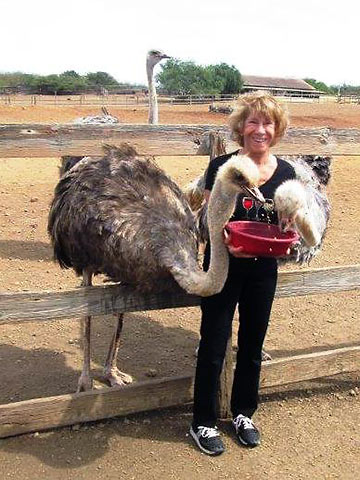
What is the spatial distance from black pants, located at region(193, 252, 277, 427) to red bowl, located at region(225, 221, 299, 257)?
10.3 inches

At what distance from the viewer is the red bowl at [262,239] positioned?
8.46 feet

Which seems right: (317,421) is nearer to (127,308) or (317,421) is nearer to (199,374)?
(199,374)

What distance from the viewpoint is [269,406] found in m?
3.70

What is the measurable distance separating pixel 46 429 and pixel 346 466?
1.49 meters

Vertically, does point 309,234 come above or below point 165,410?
above

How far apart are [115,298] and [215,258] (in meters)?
0.65

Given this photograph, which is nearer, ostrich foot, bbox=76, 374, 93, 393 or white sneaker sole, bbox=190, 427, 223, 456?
white sneaker sole, bbox=190, 427, 223, 456

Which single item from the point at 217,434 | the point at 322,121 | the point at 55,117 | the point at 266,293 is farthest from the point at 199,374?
the point at 322,121

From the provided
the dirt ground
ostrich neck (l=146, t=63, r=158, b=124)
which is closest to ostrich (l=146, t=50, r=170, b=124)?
ostrich neck (l=146, t=63, r=158, b=124)

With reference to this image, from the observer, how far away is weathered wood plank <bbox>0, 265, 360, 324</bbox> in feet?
9.93

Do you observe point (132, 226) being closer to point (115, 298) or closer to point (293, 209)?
point (115, 298)

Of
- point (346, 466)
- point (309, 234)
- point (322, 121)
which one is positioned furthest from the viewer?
point (322, 121)

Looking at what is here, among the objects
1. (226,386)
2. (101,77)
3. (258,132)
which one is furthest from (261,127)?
(101,77)

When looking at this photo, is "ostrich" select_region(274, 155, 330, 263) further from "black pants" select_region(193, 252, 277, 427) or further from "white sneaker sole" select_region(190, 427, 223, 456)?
"white sneaker sole" select_region(190, 427, 223, 456)
